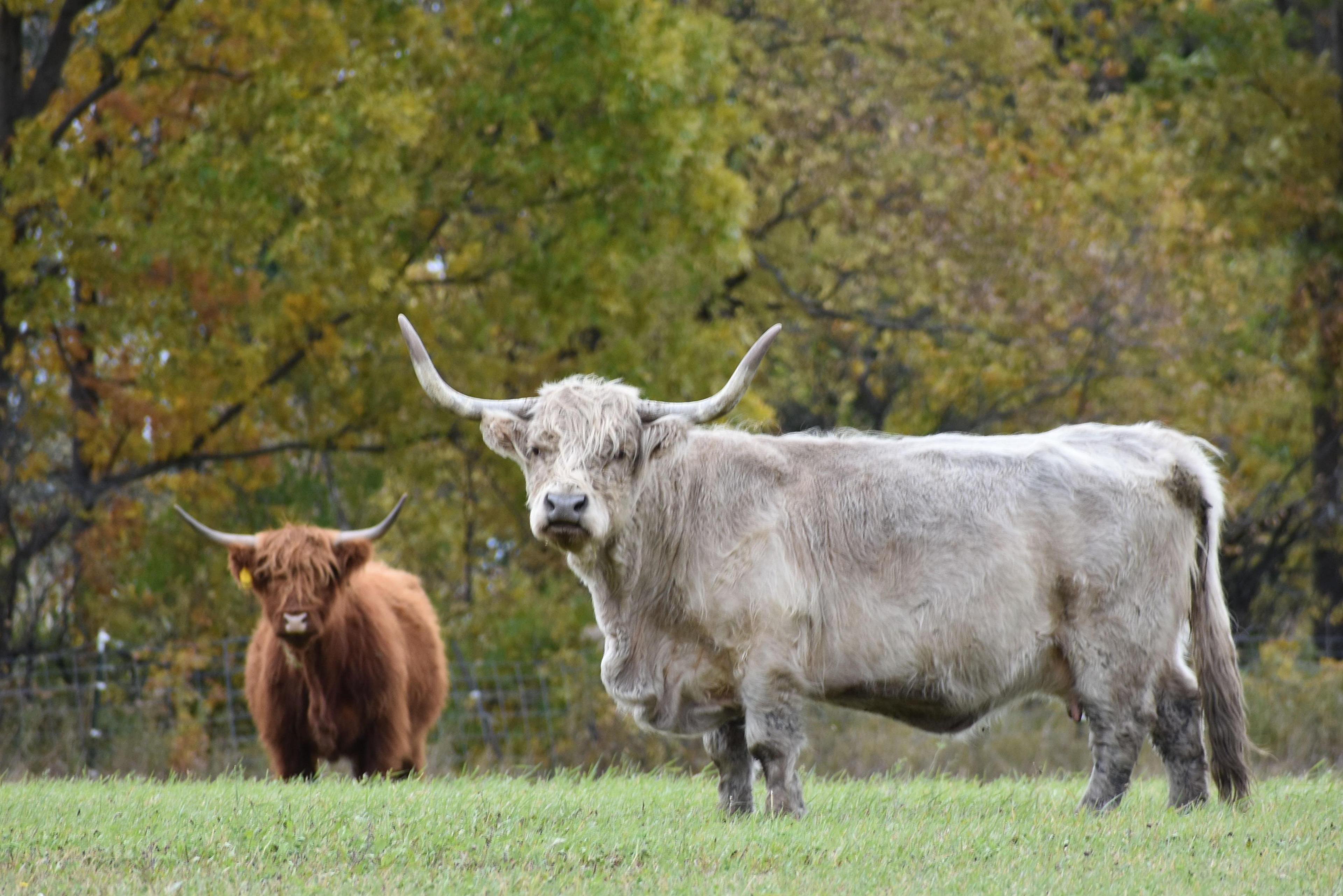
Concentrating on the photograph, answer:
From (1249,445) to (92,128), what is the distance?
43.2 ft

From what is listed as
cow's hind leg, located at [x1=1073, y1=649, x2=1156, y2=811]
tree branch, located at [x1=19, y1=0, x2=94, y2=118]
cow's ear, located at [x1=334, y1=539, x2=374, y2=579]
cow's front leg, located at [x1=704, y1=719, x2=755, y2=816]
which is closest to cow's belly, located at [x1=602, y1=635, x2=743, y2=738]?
cow's front leg, located at [x1=704, y1=719, x2=755, y2=816]

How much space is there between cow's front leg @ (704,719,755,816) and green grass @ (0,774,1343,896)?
13 centimetres

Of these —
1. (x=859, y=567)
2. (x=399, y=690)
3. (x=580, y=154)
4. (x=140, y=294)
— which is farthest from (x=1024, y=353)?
(x=859, y=567)

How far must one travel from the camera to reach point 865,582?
661 centimetres

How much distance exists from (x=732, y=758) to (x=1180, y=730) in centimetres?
184

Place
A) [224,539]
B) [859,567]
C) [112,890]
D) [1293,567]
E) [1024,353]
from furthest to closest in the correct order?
1. [1293,567]
2. [1024,353]
3. [224,539]
4. [859,567]
5. [112,890]

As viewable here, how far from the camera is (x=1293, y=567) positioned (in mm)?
18656

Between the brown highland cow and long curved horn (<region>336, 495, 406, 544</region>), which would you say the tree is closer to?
long curved horn (<region>336, 495, 406, 544</region>)

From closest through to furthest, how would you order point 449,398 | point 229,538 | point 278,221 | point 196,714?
point 449,398
point 229,538
point 278,221
point 196,714

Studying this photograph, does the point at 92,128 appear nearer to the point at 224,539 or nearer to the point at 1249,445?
the point at 224,539

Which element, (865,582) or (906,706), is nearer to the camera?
(865,582)

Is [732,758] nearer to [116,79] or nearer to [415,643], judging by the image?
[415,643]

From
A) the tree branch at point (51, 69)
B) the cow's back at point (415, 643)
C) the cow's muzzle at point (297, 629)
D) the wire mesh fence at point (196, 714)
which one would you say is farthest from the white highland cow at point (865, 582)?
the tree branch at point (51, 69)

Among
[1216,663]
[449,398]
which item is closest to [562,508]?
[449,398]
